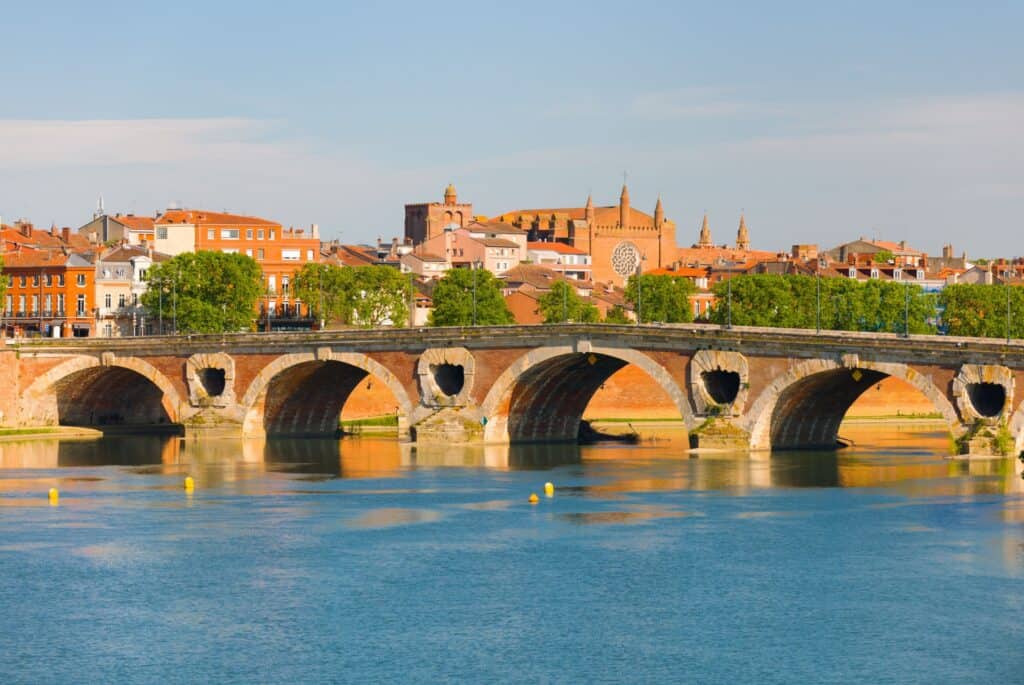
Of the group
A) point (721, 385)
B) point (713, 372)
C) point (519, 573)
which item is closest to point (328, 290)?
point (721, 385)

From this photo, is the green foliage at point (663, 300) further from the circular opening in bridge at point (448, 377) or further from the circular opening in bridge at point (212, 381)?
the circular opening in bridge at point (448, 377)

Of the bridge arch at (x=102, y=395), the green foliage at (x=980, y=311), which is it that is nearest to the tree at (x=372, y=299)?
the bridge arch at (x=102, y=395)

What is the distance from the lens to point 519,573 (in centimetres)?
5916

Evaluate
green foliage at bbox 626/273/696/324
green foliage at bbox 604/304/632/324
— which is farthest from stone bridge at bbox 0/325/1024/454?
green foliage at bbox 626/273/696/324

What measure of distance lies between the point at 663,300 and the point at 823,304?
14.5 metres

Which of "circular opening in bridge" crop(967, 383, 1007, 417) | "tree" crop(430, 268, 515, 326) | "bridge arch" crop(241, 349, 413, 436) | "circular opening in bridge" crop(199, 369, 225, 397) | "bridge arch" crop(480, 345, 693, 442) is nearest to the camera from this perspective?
"circular opening in bridge" crop(967, 383, 1007, 417)

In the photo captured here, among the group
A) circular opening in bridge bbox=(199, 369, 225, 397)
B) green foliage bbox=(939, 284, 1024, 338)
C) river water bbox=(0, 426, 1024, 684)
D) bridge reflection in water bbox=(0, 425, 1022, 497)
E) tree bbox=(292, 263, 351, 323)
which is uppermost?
tree bbox=(292, 263, 351, 323)

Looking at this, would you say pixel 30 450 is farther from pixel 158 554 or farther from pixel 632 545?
pixel 632 545

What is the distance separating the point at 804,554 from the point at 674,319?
307 ft

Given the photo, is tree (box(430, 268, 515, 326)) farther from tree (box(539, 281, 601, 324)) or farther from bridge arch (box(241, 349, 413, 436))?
bridge arch (box(241, 349, 413, 436))

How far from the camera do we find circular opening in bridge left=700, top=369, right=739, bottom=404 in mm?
90562

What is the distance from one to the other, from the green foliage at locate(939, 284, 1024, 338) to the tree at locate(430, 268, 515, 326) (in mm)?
34088

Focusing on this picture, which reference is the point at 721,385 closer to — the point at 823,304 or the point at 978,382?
the point at 978,382

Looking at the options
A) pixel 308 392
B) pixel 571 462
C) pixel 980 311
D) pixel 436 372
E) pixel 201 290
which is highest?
pixel 201 290
